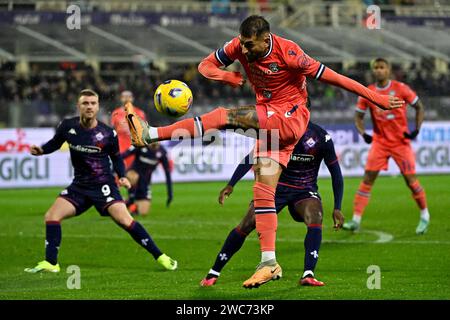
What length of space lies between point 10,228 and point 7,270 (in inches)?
190

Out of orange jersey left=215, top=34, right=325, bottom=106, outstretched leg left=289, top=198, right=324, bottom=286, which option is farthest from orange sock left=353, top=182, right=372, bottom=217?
orange jersey left=215, top=34, right=325, bottom=106

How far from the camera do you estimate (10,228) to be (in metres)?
16.0

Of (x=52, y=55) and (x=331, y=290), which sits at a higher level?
(x=52, y=55)

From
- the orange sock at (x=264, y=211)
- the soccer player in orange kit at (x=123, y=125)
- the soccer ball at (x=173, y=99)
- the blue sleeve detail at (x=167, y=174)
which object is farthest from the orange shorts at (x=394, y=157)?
the soccer ball at (x=173, y=99)

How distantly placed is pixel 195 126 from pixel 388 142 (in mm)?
6996

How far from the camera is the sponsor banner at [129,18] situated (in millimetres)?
30109

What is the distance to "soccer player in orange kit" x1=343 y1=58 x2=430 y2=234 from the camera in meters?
14.7

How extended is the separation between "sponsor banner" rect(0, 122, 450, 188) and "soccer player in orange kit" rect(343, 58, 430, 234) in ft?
26.5

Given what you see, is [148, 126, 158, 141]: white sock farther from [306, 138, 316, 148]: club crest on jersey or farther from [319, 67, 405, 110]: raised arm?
[306, 138, 316, 148]: club crest on jersey

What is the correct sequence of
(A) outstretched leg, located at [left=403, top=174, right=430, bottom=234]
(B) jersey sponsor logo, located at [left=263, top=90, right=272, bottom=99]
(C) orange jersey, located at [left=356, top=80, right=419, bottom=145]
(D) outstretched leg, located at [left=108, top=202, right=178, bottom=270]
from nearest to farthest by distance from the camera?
(B) jersey sponsor logo, located at [left=263, top=90, right=272, bottom=99], (D) outstretched leg, located at [left=108, top=202, right=178, bottom=270], (A) outstretched leg, located at [left=403, top=174, right=430, bottom=234], (C) orange jersey, located at [left=356, top=80, right=419, bottom=145]

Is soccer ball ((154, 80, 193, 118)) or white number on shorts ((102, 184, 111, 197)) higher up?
soccer ball ((154, 80, 193, 118))

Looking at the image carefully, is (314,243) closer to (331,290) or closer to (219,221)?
(331,290)

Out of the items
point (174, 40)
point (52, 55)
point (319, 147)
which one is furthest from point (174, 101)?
point (174, 40)

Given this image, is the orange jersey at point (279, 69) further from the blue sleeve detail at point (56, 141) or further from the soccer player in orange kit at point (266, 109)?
the blue sleeve detail at point (56, 141)
